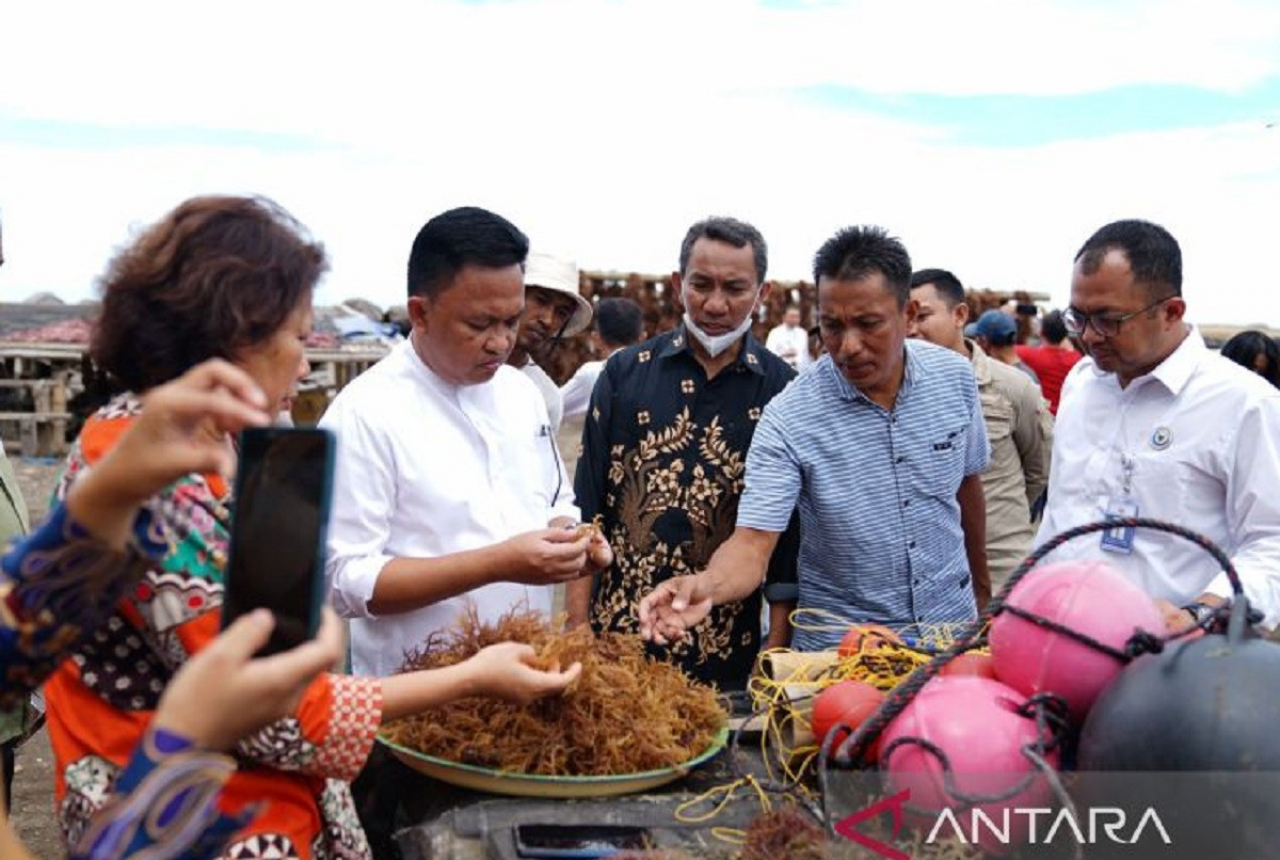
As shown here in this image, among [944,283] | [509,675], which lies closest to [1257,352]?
[944,283]

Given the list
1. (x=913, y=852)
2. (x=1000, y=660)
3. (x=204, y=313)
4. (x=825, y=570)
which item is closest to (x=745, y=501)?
(x=825, y=570)

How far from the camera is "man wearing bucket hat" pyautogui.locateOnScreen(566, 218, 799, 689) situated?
3.98m

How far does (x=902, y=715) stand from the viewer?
2.12 metres

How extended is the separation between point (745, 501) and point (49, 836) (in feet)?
11.2

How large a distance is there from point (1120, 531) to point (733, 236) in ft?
5.37

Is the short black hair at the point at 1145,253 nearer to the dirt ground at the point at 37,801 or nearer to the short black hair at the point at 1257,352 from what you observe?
the short black hair at the point at 1257,352

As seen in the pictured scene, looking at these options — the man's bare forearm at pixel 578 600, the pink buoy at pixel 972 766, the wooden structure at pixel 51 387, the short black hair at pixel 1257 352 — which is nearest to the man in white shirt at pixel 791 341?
the wooden structure at pixel 51 387

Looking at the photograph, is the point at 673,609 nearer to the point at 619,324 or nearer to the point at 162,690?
the point at 162,690

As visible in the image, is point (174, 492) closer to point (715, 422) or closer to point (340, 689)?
point (340, 689)

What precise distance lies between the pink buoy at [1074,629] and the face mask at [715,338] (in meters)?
2.02

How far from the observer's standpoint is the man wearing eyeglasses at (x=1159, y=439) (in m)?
2.99

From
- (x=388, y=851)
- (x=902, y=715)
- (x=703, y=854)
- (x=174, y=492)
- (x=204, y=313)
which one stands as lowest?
(x=388, y=851)

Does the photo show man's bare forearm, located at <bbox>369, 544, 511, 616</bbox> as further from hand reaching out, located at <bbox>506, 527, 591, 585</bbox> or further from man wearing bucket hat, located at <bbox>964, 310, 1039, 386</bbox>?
man wearing bucket hat, located at <bbox>964, 310, 1039, 386</bbox>

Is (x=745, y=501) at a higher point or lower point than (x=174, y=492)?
lower
